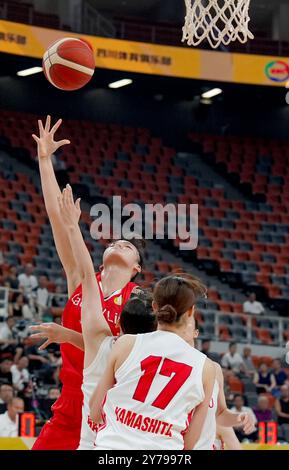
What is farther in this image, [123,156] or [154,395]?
[123,156]

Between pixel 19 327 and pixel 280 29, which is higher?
pixel 280 29

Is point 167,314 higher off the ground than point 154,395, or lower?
higher

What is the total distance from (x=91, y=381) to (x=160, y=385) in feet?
1.70

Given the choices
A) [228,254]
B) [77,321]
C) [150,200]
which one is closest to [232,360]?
[228,254]

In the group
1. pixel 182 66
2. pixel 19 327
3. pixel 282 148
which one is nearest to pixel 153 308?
pixel 19 327

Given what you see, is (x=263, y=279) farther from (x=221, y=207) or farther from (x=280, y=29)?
(x=280, y=29)

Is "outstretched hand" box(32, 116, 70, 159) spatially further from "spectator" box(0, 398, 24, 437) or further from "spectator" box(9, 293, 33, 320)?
"spectator" box(9, 293, 33, 320)

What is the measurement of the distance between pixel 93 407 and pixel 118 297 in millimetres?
910

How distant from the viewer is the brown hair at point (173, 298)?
11.1ft

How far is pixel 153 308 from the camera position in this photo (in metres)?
3.47

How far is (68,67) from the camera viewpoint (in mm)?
5980

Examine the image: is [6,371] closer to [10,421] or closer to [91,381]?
[10,421]

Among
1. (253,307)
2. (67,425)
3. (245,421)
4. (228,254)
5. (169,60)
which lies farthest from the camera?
(169,60)

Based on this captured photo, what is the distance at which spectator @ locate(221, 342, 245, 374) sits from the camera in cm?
1400
